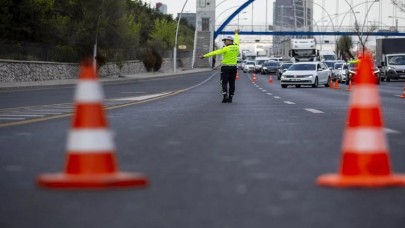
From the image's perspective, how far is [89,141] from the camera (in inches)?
250

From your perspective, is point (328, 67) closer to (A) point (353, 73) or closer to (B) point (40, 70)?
(A) point (353, 73)

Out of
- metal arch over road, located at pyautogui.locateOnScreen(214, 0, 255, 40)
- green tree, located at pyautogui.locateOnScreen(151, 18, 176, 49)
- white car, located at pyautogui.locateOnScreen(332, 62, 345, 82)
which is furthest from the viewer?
metal arch over road, located at pyautogui.locateOnScreen(214, 0, 255, 40)

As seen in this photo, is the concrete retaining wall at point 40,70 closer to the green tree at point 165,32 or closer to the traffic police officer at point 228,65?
the traffic police officer at point 228,65

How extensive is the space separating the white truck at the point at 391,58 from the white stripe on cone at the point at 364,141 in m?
51.5

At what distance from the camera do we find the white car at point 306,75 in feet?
143

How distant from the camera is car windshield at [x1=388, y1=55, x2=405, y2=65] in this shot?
5703 centimetres

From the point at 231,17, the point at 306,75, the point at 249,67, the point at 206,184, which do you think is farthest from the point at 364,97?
the point at 231,17

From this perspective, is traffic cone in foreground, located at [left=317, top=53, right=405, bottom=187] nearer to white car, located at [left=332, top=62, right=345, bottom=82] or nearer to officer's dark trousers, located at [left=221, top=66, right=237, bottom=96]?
officer's dark trousers, located at [left=221, top=66, right=237, bottom=96]

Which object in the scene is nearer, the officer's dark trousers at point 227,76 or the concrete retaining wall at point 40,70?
the officer's dark trousers at point 227,76

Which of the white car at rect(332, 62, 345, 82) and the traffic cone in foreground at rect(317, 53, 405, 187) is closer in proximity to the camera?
the traffic cone in foreground at rect(317, 53, 405, 187)

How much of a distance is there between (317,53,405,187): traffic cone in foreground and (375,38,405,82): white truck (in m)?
51.2

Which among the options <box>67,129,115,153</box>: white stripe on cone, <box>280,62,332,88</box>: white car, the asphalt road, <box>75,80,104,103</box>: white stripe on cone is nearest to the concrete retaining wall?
<box>280,62,332,88</box>: white car

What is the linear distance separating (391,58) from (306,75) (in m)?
15.3

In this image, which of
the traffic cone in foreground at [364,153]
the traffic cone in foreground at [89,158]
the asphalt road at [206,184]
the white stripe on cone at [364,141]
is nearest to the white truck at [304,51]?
the asphalt road at [206,184]
